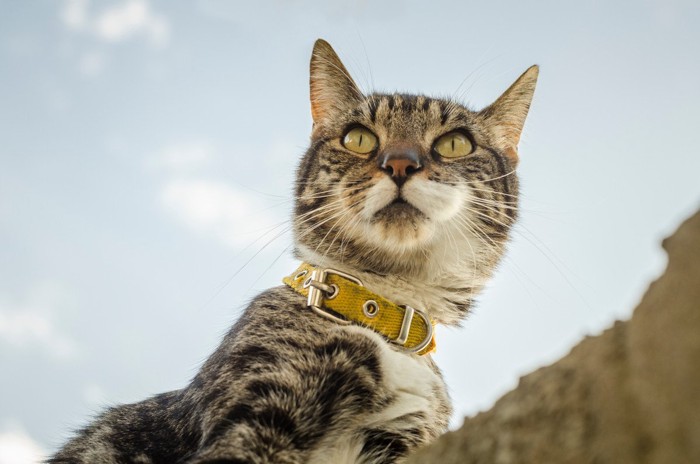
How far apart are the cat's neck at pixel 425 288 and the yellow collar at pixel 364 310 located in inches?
5.4

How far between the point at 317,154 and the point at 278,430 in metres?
2.06

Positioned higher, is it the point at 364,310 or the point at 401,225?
the point at 401,225

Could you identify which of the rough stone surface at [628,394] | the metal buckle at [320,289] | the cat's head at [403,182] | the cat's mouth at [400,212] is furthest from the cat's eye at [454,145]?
the rough stone surface at [628,394]

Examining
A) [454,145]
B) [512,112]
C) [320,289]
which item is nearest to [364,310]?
[320,289]

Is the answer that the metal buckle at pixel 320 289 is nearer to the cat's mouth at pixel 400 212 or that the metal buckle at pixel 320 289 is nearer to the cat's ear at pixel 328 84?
the cat's mouth at pixel 400 212

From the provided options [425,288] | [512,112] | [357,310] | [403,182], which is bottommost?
[357,310]

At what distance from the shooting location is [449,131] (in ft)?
13.7

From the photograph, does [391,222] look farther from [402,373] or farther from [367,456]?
[367,456]

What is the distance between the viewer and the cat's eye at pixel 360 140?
13.2 feet

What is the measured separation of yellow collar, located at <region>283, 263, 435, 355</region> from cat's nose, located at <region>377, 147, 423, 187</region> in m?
0.61

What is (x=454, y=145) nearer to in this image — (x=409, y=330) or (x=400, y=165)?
(x=400, y=165)

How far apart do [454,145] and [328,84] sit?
1.16 metres

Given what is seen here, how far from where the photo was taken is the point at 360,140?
4074mm

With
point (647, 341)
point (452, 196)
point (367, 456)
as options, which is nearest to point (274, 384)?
point (367, 456)
